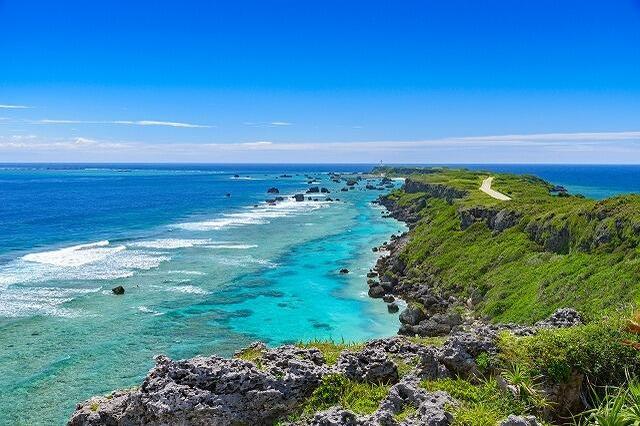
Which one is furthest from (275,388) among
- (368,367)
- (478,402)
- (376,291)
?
(376,291)

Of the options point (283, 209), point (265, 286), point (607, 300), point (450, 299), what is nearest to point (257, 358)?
point (607, 300)

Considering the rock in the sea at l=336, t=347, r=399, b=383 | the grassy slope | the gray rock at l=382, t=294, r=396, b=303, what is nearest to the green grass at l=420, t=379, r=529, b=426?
the rock in the sea at l=336, t=347, r=399, b=383

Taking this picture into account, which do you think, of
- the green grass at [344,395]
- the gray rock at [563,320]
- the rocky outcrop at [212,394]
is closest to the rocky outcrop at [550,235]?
the gray rock at [563,320]

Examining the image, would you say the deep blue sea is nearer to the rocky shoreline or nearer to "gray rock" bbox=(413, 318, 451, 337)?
"gray rock" bbox=(413, 318, 451, 337)

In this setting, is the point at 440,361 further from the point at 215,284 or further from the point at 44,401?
the point at 215,284

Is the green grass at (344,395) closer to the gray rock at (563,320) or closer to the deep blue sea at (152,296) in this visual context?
the deep blue sea at (152,296)

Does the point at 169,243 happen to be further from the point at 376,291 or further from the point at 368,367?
the point at 368,367
